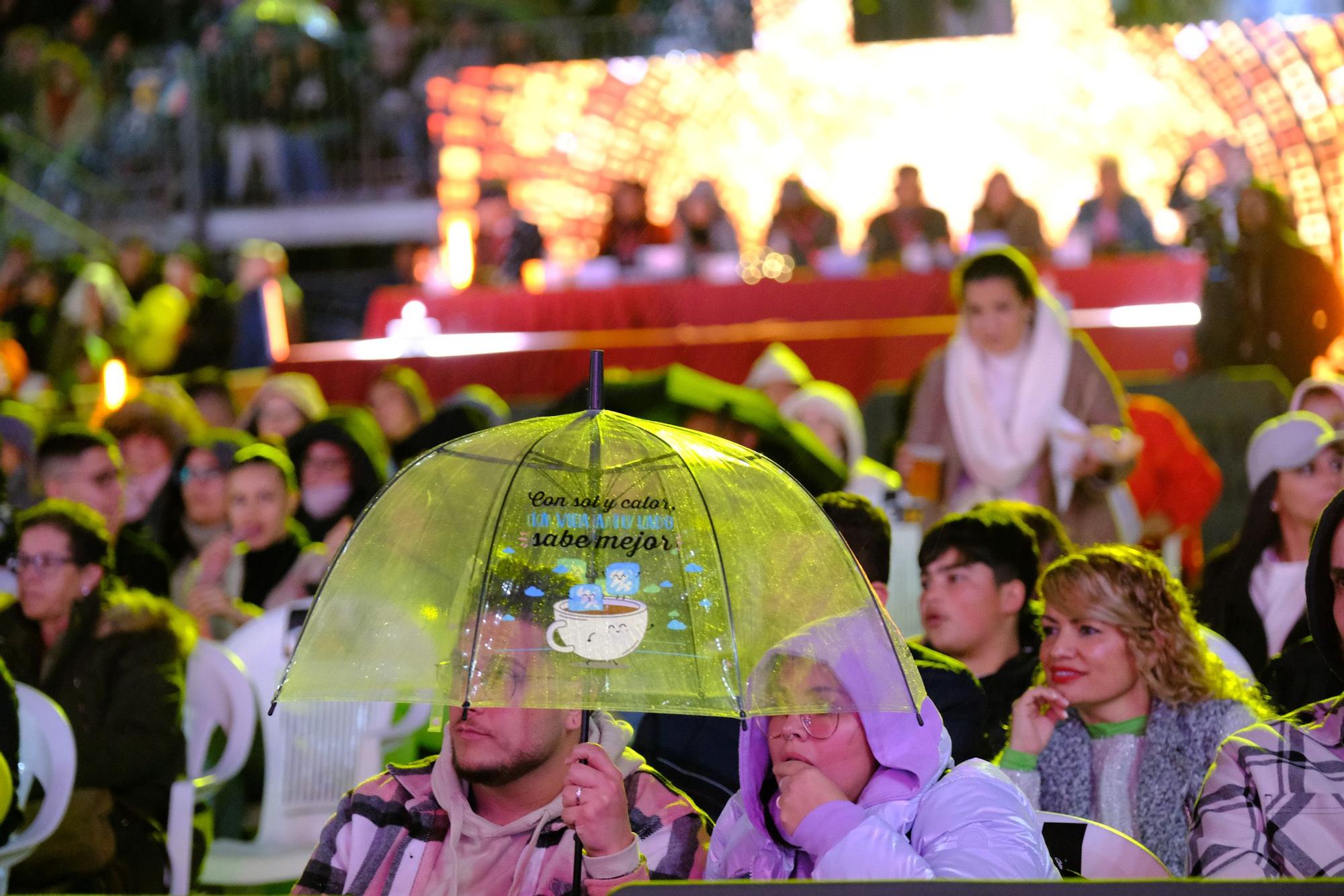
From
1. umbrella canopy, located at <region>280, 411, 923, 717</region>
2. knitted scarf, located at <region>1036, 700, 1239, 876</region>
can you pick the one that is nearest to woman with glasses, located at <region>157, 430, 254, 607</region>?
knitted scarf, located at <region>1036, 700, 1239, 876</region>

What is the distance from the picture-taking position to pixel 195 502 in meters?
6.07

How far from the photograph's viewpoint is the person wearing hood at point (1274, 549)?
4.48 m

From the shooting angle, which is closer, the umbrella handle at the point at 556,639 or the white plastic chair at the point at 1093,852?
the umbrella handle at the point at 556,639

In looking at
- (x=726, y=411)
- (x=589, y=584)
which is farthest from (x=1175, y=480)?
(x=589, y=584)

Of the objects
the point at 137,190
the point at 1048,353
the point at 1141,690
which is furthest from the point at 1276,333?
the point at 137,190

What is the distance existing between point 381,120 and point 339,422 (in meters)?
9.98

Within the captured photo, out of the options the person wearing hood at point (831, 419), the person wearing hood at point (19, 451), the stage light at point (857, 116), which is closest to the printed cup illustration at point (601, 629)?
the person wearing hood at point (831, 419)

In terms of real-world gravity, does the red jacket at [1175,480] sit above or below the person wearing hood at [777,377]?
below

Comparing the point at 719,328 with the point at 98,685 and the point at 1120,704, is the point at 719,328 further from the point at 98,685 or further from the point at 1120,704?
the point at 1120,704

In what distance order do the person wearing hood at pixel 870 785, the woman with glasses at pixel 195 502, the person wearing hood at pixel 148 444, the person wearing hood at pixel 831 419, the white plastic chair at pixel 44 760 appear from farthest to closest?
the person wearing hood at pixel 148 444 < the person wearing hood at pixel 831 419 < the woman with glasses at pixel 195 502 < the white plastic chair at pixel 44 760 < the person wearing hood at pixel 870 785

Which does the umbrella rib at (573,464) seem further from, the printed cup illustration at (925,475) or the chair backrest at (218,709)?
the printed cup illustration at (925,475)

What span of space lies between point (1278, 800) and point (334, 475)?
13.0ft

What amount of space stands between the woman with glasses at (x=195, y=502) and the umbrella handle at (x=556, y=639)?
149 inches

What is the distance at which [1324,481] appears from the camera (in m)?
4.62
